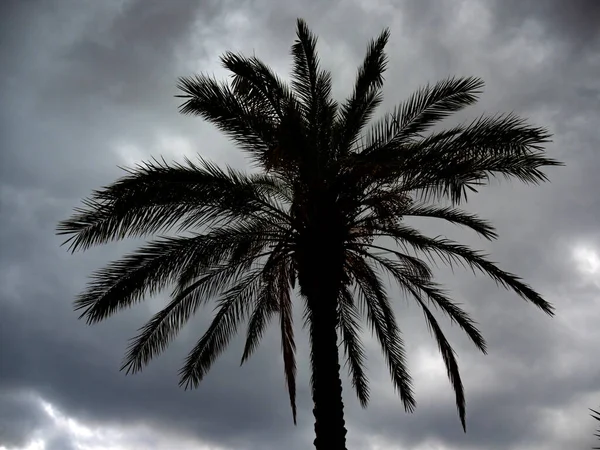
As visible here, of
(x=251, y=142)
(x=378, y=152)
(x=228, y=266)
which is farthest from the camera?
(x=228, y=266)

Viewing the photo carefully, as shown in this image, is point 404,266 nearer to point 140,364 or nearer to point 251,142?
point 251,142

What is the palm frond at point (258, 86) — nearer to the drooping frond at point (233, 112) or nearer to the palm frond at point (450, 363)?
the drooping frond at point (233, 112)

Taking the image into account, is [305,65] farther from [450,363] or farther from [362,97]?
[450,363]

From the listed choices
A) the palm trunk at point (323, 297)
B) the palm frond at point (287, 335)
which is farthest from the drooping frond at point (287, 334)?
the palm trunk at point (323, 297)

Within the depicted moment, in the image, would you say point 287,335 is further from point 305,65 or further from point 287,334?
point 305,65

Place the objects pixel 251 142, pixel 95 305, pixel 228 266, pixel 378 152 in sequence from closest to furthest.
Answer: pixel 378 152
pixel 95 305
pixel 251 142
pixel 228 266

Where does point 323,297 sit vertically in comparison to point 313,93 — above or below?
below

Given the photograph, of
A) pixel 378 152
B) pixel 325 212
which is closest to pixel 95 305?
pixel 325 212

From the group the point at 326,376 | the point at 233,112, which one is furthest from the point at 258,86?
the point at 326,376

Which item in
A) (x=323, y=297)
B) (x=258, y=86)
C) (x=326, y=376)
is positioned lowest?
(x=326, y=376)

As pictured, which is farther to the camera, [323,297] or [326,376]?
[323,297]

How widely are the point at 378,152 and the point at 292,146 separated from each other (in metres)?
1.48

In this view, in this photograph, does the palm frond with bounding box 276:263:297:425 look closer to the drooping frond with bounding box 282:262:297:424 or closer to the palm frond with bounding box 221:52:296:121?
the drooping frond with bounding box 282:262:297:424

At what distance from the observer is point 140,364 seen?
1100 cm
